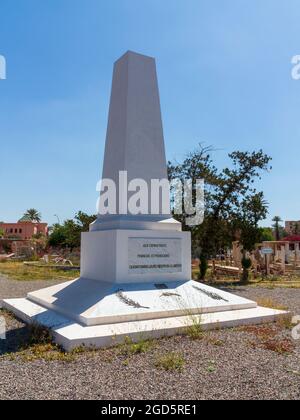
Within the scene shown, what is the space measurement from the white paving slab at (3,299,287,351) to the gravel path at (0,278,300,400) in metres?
0.25

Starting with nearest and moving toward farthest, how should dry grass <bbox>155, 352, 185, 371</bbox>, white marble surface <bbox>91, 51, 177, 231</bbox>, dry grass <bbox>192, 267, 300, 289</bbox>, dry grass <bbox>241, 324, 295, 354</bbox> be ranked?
dry grass <bbox>155, 352, 185, 371</bbox> → dry grass <bbox>241, 324, 295, 354</bbox> → white marble surface <bbox>91, 51, 177, 231</bbox> → dry grass <bbox>192, 267, 300, 289</bbox>

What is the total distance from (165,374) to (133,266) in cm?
357

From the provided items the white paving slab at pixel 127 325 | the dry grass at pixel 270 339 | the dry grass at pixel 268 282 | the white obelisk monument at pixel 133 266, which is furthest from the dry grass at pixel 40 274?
the dry grass at pixel 270 339

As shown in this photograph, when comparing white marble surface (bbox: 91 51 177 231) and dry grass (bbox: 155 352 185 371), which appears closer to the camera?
dry grass (bbox: 155 352 185 371)

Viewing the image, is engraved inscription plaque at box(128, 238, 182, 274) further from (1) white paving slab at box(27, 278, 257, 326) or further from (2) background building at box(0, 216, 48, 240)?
(2) background building at box(0, 216, 48, 240)

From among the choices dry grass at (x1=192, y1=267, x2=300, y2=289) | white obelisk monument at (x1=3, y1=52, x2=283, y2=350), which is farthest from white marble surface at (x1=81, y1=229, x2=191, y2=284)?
dry grass at (x1=192, y1=267, x2=300, y2=289)

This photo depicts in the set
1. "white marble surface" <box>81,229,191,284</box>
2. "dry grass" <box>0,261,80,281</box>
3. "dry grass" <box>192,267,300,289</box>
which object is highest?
"white marble surface" <box>81,229,191,284</box>

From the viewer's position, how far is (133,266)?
7664mm

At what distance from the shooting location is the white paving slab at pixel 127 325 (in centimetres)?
530

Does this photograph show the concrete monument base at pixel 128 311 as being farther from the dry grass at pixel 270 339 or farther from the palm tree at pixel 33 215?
the palm tree at pixel 33 215

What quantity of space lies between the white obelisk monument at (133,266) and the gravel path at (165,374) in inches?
28.1

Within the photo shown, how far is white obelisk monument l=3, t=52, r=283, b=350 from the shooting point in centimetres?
621

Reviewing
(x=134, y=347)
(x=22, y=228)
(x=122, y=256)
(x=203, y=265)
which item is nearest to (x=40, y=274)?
(x=203, y=265)

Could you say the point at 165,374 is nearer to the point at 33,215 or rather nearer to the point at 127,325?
the point at 127,325
